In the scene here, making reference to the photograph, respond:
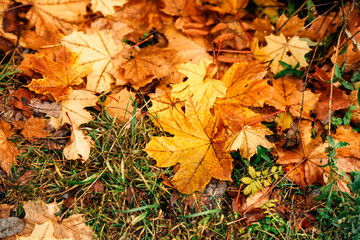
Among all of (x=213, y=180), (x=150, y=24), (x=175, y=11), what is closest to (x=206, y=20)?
(x=175, y=11)

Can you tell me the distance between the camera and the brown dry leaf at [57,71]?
176 centimetres

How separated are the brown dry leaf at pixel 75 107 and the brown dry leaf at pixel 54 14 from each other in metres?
0.56

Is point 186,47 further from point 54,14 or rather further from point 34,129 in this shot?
point 34,129

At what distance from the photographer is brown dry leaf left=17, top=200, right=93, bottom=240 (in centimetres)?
161

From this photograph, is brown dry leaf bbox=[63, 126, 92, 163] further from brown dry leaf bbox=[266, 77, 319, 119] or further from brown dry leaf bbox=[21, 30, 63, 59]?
brown dry leaf bbox=[266, 77, 319, 119]

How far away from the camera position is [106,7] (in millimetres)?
2002

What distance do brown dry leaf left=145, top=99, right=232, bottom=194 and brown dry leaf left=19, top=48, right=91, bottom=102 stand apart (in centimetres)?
73

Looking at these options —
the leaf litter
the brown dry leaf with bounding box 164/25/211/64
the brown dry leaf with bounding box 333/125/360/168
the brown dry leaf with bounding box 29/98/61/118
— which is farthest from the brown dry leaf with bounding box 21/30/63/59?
the brown dry leaf with bounding box 333/125/360/168

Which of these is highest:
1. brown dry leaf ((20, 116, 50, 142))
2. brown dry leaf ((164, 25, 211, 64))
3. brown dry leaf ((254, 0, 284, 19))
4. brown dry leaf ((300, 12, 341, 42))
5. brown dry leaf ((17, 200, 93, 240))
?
brown dry leaf ((254, 0, 284, 19))

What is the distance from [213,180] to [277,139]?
0.54 metres

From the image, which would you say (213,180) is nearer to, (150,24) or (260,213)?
(260,213)

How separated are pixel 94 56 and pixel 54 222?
116cm

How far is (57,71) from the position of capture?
179 centimetres

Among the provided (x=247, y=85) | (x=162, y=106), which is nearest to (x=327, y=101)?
(x=247, y=85)
